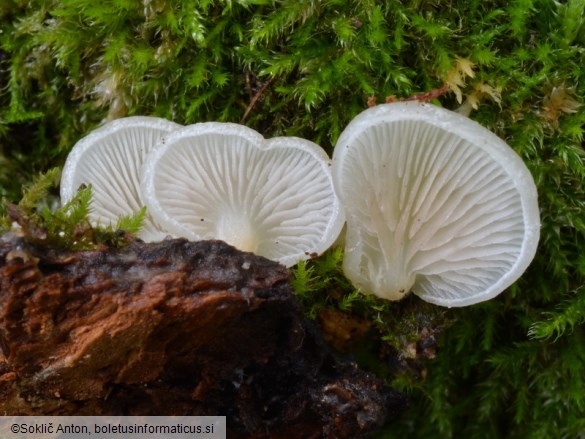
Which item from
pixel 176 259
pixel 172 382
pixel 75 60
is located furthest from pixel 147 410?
pixel 75 60

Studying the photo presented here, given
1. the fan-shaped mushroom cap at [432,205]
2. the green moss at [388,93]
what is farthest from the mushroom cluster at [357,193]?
the green moss at [388,93]

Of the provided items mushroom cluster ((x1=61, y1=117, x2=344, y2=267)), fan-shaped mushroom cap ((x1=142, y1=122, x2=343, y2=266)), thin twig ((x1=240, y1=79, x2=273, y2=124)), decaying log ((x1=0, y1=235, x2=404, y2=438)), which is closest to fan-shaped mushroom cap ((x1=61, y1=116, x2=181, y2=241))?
mushroom cluster ((x1=61, y1=117, x2=344, y2=267))

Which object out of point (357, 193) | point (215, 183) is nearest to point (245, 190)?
point (215, 183)

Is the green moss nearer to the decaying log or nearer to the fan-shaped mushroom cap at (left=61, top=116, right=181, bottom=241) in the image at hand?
the fan-shaped mushroom cap at (left=61, top=116, right=181, bottom=241)

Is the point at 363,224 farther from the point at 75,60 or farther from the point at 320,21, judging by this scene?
the point at 75,60

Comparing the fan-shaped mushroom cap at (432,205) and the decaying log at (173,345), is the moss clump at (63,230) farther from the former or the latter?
the fan-shaped mushroom cap at (432,205)

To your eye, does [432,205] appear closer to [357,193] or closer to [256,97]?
[357,193]
